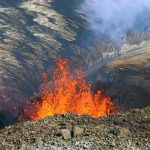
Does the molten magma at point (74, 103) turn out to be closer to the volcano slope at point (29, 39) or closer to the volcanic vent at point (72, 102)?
the volcanic vent at point (72, 102)

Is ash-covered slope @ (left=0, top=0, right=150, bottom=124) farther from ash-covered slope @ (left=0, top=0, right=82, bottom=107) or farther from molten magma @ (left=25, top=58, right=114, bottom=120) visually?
molten magma @ (left=25, top=58, right=114, bottom=120)

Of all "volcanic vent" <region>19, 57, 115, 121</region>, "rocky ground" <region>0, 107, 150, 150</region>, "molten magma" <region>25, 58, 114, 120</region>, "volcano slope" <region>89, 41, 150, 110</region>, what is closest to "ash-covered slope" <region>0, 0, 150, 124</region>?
"volcanic vent" <region>19, 57, 115, 121</region>

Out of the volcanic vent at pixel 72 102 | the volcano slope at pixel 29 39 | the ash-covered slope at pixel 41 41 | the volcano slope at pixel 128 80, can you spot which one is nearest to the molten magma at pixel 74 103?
the volcanic vent at pixel 72 102

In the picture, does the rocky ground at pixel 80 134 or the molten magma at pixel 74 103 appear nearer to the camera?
the rocky ground at pixel 80 134

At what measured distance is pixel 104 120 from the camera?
33.8m

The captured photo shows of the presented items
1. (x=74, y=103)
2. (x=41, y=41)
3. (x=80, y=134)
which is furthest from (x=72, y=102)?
(x=41, y=41)

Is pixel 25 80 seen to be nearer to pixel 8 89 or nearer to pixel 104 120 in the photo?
pixel 8 89

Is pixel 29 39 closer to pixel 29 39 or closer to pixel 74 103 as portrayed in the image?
pixel 29 39

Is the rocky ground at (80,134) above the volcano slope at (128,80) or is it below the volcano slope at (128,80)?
above

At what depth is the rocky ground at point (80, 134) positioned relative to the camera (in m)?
28.2

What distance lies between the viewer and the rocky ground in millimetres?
28172

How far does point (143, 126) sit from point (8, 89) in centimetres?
7656

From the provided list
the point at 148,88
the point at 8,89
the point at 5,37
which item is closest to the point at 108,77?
the point at 148,88

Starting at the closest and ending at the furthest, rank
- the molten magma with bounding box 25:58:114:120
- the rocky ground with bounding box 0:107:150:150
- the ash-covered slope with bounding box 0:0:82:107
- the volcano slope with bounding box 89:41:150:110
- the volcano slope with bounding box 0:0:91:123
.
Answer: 1. the rocky ground with bounding box 0:107:150:150
2. the molten magma with bounding box 25:58:114:120
3. the volcano slope with bounding box 89:41:150:110
4. the volcano slope with bounding box 0:0:91:123
5. the ash-covered slope with bounding box 0:0:82:107
